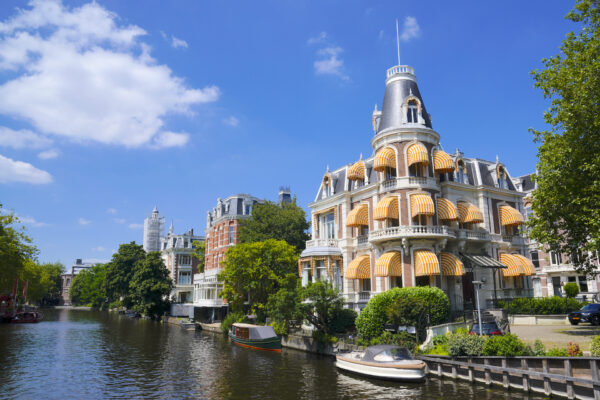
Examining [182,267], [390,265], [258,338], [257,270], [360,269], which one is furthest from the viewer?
[182,267]

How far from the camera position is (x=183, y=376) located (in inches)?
1044

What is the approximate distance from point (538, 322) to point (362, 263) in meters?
15.6

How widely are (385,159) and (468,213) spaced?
9.42m

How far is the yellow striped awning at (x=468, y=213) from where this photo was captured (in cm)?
3741

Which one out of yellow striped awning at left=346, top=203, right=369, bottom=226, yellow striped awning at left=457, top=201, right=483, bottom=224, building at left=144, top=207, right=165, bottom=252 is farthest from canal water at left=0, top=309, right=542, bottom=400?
building at left=144, top=207, right=165, bottom=252

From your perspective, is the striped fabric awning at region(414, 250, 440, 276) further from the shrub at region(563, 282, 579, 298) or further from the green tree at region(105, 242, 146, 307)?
the green tree at region(105, 242, 146, 307)

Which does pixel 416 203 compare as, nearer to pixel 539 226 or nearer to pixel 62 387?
pixel 539 226

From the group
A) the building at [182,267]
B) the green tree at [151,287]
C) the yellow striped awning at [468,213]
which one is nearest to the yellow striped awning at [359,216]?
the yellow striped awning at [468,213]

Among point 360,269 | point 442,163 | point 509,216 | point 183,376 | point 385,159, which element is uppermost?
point 385,159

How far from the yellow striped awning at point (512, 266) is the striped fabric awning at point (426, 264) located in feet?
31.6

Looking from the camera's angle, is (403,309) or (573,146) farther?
(403,309)

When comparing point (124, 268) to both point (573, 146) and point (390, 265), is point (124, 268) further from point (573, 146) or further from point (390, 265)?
point (573, 146)

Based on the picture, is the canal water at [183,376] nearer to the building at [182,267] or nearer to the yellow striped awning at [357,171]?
the yellow striped awning at [357,171]

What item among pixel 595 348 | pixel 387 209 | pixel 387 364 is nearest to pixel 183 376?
pixel 387 364
